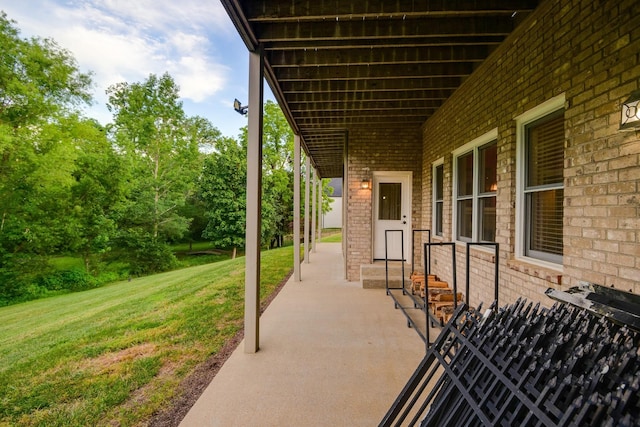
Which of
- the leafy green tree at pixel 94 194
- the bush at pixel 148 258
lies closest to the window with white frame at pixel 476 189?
the leafy green tree at pixel 94 194

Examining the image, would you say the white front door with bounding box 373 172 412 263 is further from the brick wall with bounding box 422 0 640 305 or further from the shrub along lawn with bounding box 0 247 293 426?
the brick wall with bounding box 422 0 640 305

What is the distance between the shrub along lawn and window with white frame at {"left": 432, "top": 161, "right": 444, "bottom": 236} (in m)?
3.29

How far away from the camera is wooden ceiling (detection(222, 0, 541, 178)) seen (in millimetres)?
2625

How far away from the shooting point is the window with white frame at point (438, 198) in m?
5.30

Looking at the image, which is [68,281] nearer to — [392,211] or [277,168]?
[277,168]

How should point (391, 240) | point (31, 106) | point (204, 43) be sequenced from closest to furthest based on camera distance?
point (391, 240)
point (31, 106)
point (204, 43)

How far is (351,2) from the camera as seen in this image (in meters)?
2.64

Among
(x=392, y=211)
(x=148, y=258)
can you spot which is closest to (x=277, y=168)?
(x=148, y=258)

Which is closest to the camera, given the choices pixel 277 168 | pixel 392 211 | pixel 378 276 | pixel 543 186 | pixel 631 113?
pixel 631 113

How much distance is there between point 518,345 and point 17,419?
11.1ft

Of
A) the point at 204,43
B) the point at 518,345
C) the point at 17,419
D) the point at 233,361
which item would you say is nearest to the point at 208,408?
the point at 233,361

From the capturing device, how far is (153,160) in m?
16.2

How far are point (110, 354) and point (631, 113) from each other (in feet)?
15.9

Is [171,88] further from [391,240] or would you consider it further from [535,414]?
[535,414]
